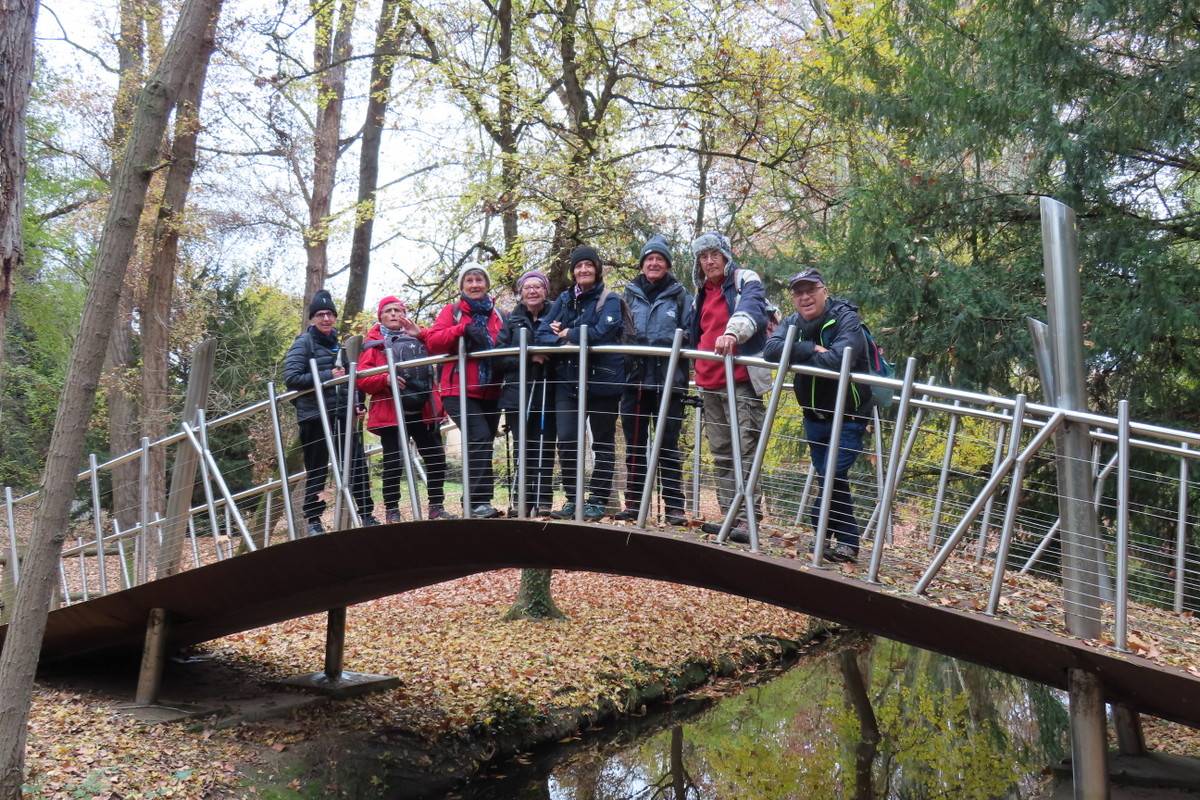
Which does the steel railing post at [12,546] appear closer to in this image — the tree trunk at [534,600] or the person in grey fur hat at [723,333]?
the tree trunk at [534,600]

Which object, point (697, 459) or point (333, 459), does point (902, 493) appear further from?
point (333, 459)

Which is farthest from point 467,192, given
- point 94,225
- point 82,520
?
point 82,520

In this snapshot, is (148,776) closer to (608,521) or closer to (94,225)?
(608,521)

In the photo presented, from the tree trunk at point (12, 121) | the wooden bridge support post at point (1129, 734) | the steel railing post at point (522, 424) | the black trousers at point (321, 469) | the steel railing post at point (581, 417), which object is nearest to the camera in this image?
the tree trunk at point (12, 121)

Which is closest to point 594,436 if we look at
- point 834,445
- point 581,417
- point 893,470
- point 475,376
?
point 581,417

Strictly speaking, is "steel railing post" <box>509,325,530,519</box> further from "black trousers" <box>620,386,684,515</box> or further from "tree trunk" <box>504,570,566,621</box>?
"tree trunk" <box>504,570,566,621</box>

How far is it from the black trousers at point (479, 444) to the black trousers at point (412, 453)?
368mm

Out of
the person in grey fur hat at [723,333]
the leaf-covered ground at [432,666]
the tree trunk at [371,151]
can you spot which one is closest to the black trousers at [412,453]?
the person in grey fur hat at [723,333]

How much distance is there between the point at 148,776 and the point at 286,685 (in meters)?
2.44

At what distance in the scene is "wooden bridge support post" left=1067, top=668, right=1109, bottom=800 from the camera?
195 inches

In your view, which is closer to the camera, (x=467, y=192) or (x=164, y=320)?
(x=467, y=192)

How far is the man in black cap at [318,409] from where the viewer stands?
723 cm

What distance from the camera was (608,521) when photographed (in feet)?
20.0

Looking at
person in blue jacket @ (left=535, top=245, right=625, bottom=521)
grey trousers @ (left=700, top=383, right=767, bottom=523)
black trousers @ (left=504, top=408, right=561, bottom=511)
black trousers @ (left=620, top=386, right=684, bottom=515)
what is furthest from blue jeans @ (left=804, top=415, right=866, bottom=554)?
black trousers @ (left=504, top=408, right=561, bottom=511)
